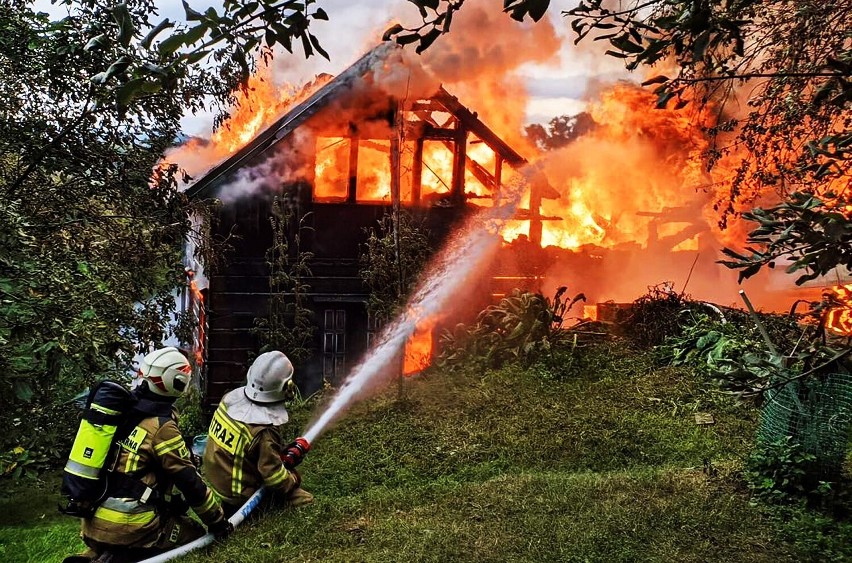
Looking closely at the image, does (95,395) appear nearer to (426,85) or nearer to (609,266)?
(426,85)

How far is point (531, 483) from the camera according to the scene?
6059 millimetres

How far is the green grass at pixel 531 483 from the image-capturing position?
4.64m

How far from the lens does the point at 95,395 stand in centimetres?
399

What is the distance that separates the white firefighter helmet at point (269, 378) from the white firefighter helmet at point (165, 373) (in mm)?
1005

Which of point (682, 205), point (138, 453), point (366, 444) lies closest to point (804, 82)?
point (366, 444)

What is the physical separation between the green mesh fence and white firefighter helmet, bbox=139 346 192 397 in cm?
478

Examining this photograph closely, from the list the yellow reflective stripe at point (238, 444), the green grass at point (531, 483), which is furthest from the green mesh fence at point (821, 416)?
the yellow reflective stripe at point (238, 444)

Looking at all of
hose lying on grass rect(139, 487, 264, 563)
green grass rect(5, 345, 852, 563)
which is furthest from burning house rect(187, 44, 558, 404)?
hose lying on grass rect(139, 487, 264, 563)

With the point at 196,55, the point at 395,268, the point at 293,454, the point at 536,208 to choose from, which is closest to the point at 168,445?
the point at 293,454

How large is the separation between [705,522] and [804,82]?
15.2 feet

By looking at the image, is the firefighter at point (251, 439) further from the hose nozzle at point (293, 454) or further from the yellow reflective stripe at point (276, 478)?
the hose nozzle at point (293, 454)

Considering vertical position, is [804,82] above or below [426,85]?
below

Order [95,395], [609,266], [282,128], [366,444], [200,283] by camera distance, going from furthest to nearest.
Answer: [609,266] < [200,283] < [282,128] < [366,444] < [95,395]

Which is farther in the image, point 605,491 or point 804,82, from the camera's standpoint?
Answer: point 804,82
